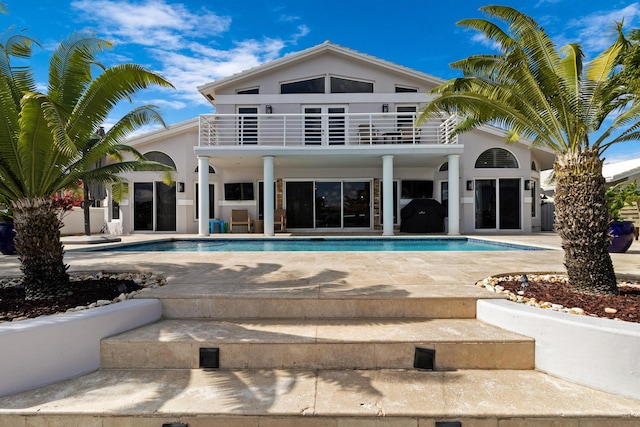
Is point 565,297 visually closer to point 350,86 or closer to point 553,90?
point 553,90

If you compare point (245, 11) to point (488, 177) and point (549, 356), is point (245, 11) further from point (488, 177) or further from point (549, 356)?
point (549, 356)

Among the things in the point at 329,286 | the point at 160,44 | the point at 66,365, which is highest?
the point at 160,44

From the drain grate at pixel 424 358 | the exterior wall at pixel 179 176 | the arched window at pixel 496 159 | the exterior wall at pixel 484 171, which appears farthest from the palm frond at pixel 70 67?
the arched window at pixel 496 159

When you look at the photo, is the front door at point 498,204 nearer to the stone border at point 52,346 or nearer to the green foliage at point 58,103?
the green foliage at point 58,103

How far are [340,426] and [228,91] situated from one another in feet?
51.0

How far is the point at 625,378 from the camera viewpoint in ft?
8.57

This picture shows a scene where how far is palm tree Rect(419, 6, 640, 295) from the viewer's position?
395cm

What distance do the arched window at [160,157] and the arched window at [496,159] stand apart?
14.0 m

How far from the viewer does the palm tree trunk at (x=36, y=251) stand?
3982mm

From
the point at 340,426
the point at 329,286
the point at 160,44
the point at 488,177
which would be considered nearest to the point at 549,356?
the point at 340,426

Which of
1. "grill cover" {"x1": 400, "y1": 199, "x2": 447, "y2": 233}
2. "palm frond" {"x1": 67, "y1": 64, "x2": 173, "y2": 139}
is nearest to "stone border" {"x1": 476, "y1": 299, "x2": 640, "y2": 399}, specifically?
"palm frond" {"x1": 67, "y1": 64, "x2": 173, "y2": 139}

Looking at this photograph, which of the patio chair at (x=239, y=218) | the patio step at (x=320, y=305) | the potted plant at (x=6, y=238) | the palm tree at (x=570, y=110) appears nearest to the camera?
the patio step at (x=320, y=305)

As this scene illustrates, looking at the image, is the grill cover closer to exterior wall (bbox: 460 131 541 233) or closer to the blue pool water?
exterior wall (bbox: 460 131 541 233)

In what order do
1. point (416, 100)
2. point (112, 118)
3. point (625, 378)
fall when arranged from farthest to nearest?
1. point (416, 100)
2. point (112, 118)
3. point (625, 378)
